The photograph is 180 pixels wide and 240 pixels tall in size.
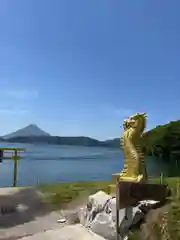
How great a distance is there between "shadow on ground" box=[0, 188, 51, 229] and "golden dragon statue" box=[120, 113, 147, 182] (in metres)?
1.97

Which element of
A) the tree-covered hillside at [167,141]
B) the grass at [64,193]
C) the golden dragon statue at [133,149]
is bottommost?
the grass at [64,193]

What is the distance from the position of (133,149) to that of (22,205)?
260 cm

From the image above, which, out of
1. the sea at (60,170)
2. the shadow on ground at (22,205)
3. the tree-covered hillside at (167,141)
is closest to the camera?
the shadow on ground at (22,205)

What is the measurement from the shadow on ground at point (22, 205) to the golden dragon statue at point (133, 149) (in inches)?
77.7

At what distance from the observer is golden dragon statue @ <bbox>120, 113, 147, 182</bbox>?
5.76 m

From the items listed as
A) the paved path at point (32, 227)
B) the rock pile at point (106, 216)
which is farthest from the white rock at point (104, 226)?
the paved path at point (32, 227)

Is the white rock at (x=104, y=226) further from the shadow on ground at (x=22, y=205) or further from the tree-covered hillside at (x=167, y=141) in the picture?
the tree-covered hillside at (x=167, y=141)

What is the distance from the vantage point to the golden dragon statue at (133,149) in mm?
5762

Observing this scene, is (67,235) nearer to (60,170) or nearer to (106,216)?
(106,216)

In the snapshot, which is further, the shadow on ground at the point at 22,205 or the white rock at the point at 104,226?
the shadow on ground at the point at 22,205

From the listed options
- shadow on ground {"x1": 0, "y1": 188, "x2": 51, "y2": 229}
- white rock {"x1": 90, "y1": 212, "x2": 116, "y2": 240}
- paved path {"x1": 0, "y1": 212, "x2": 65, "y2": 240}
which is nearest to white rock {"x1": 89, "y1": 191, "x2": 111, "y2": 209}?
white rock {"x1": 90, "y1": 212, "x2": 116, "y2": 240}

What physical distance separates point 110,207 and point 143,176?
78 centimetres

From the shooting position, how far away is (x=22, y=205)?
6.70m

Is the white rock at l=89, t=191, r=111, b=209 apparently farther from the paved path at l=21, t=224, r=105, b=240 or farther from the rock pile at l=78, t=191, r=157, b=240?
the paved path at l=21, t=224, r=105, b=240
